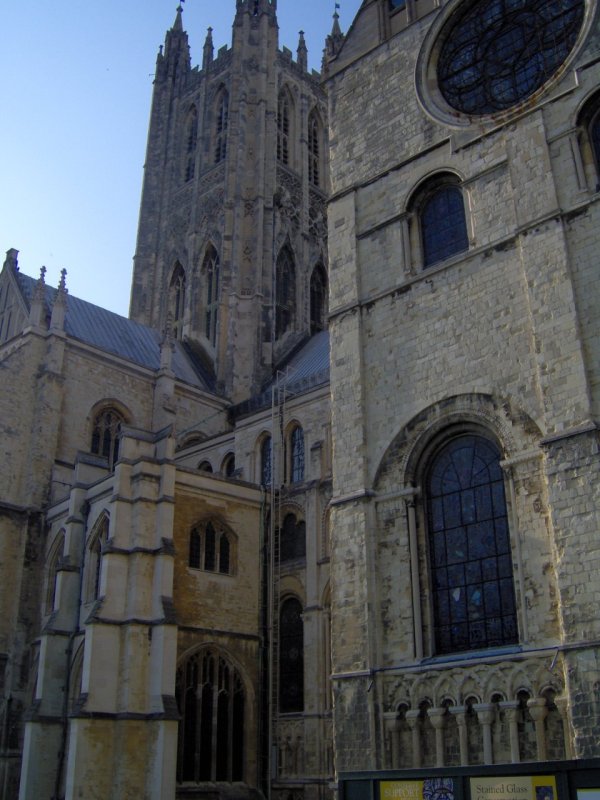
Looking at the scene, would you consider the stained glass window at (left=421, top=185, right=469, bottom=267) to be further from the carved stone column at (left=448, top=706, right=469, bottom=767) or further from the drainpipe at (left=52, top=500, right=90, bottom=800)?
the drainpipe at (left=52, top=500, right=90, bottom=800)

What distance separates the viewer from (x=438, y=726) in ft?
44.9

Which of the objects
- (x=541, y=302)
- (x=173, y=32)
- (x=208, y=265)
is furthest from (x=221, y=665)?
(x=173, y=32)

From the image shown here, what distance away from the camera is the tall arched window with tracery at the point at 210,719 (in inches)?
912

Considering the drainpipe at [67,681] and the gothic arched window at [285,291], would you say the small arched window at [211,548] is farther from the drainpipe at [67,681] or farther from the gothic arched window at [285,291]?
the gothic arched window at [285,291]

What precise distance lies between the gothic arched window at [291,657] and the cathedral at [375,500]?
0.07 metres

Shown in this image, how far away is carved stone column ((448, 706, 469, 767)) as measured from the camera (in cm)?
1321

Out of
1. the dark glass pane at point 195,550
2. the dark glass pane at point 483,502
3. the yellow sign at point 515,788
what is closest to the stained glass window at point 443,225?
the dark glass pane at point 483,502

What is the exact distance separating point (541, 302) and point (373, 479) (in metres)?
4.43

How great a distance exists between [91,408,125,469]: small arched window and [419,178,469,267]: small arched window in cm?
1910

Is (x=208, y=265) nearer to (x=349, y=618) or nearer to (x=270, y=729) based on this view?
(x=270, y=729)

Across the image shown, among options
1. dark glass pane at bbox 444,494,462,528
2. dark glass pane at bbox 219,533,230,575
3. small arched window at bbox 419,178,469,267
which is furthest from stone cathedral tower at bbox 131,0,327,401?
dark glass pane at bbox 444,494,462,528

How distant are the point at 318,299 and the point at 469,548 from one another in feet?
A: 106

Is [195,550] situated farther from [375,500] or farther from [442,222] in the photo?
[442,222]

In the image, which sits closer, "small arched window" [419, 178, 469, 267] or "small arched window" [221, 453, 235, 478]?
"small arched window" [419, 178, 469, 267]
